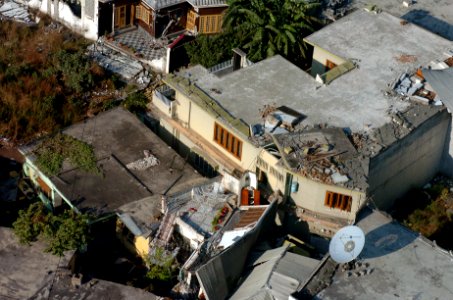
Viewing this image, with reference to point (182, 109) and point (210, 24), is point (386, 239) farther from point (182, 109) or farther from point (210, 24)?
point (210, 24)

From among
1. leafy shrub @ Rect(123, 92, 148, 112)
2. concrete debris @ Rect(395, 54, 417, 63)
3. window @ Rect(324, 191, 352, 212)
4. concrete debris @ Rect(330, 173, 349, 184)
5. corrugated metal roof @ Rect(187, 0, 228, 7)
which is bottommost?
leafy shrub @ Rect(123, 92, 148, 112)

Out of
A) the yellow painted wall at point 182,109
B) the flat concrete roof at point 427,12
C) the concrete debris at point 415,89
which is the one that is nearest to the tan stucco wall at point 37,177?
the yellow painted wall at point 182,109

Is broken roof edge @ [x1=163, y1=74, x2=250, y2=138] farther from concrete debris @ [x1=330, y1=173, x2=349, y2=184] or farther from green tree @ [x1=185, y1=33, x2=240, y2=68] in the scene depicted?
green tree @ [x1=185, y1=33, x2=240, y2=68]

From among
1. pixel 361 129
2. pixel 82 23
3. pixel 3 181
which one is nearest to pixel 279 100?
pixel 361 129

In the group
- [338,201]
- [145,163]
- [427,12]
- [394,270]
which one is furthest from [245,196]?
[427,12]

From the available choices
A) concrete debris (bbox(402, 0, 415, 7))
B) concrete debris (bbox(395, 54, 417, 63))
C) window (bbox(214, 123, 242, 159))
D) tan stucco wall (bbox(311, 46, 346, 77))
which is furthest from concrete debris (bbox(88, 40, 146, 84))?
concrete debris (bbox(402, 0, 415, 7))

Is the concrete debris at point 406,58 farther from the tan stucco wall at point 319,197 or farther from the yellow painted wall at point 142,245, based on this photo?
the yellow painted wall at point 142,245
